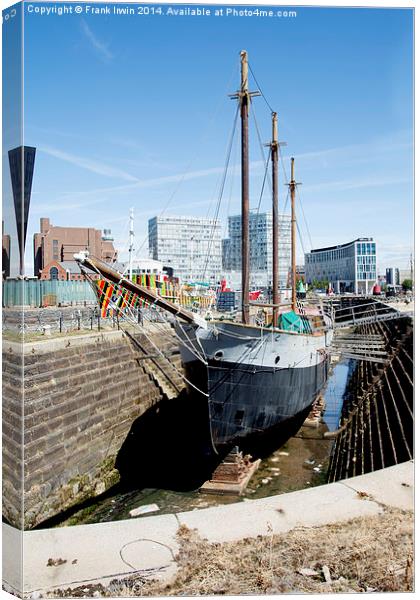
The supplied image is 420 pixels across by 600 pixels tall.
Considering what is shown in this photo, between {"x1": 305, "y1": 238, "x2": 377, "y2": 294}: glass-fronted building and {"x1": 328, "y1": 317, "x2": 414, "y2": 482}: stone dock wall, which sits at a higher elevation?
{"x1": 305, "y1": 238, "x2": 377, "y2": 294}: glass-fronted building

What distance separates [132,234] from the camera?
9.17 metres

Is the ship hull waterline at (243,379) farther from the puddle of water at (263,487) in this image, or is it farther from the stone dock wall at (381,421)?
the stone dock wall at (381,421)

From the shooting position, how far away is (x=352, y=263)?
44.5ft

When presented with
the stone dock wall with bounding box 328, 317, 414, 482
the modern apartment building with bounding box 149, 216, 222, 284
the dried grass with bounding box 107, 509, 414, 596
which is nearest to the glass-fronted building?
the stone dock wall with bounding box 328, 317, 414, 482

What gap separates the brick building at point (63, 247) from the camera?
23.8 ft

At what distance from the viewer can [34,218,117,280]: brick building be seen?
23.8ft

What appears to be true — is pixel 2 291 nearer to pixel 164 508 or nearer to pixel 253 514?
pixel 253 514

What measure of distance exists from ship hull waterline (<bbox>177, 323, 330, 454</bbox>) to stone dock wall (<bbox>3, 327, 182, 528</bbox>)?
229 centimetres

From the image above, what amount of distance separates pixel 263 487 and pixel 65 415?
15.9 ft

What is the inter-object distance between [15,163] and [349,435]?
12.5 meters

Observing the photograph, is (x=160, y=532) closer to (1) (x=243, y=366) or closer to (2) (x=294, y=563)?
(2) (x=294, y=563)

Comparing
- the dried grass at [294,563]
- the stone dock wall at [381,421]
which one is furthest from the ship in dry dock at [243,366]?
the dried grass at [294,563]

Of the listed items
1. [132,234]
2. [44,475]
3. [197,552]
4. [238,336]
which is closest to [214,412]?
[238,336]

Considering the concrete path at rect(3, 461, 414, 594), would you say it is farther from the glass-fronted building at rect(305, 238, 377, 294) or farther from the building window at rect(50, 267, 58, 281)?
the building window at rect(50, 267, 58, 281)
